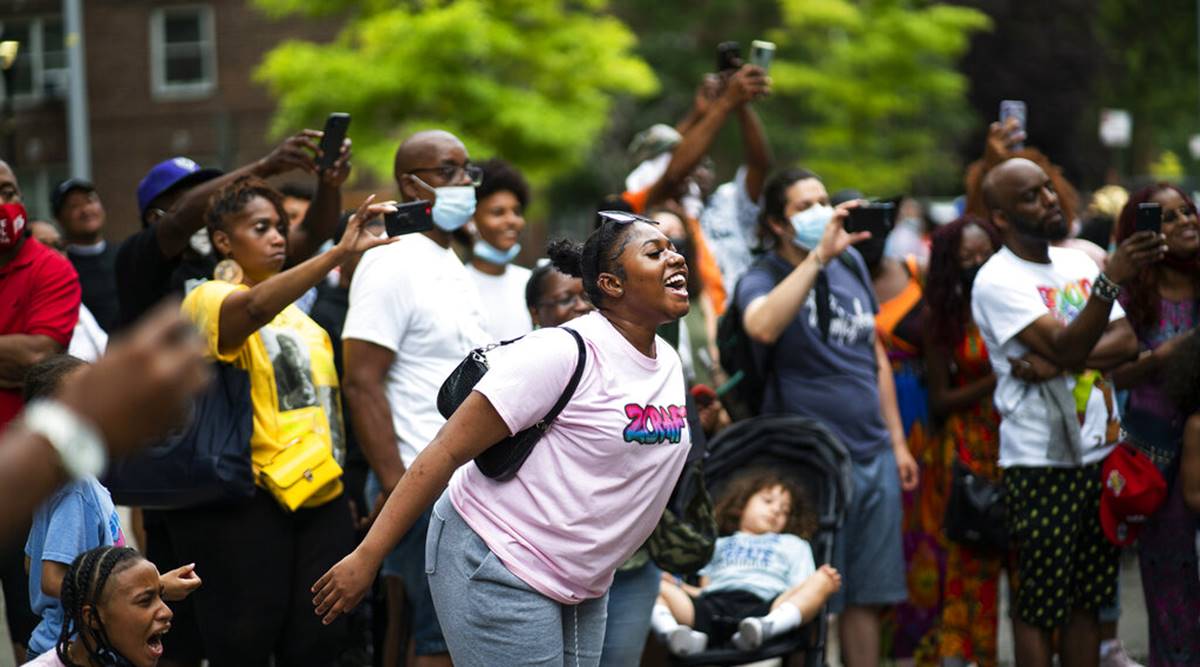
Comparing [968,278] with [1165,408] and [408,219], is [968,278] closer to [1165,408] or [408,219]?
[1165,408]

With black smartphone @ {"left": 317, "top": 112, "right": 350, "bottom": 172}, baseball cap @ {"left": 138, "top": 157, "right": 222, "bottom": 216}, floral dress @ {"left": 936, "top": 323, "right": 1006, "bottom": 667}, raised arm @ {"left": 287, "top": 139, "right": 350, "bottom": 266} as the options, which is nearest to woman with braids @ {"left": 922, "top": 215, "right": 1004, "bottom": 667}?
floral dress @ {"left": 936, "top": 323, "right": 1006, "bottom": 667}

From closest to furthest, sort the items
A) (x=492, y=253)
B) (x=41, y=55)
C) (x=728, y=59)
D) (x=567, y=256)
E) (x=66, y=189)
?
(x=567, y=256) → (x=492, y=253) → (x=728, y=59) → (x=66, y=189) → (x=41, y=55)

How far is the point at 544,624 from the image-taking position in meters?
4.52

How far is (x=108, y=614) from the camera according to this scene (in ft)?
15.2

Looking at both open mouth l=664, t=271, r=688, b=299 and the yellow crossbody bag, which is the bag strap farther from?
the yellow crossbody bag

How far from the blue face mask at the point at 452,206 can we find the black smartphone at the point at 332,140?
41 cm

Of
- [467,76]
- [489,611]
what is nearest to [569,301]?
[489,611]

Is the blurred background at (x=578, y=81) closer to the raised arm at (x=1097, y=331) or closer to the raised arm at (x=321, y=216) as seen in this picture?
the raised arm at (x=321, y=216)

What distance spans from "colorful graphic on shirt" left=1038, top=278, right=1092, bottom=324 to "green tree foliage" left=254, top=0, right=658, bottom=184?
19197 millimetres

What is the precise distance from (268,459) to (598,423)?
4.99 ft

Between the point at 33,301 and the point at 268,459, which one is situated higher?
the point at 33,301

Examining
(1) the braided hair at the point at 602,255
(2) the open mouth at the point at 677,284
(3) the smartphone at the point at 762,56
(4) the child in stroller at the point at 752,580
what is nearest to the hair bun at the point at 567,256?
(1) the braided hair at the point at 602,255

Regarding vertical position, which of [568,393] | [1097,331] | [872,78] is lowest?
[1097,331]

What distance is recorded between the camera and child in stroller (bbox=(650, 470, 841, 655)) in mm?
6270
